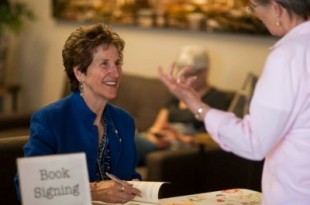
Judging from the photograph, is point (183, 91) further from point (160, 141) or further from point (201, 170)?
point (160, 141)

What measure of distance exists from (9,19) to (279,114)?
544cm

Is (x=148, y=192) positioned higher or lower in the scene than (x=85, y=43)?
lower

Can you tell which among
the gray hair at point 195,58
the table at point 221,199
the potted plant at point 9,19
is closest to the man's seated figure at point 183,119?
the gray hair at point 195,58

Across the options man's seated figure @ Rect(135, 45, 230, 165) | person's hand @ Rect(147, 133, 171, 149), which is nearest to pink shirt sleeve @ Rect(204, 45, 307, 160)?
man's seated figure @ Rect(135, 45, 230, 165)

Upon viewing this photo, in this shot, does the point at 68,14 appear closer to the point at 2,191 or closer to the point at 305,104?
the point at 2,191

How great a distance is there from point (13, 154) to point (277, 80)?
1336mm

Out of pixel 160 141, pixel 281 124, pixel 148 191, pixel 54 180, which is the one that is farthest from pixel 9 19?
pixel 281 124

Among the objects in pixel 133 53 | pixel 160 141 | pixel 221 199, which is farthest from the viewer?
pixel 133 53

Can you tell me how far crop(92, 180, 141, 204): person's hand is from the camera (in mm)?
2303

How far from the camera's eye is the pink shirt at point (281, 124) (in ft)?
6.12

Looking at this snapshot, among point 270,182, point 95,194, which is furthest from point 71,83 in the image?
point 270,182

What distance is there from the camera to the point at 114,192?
2.31 m

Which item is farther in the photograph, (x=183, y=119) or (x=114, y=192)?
(x=183, y=119)

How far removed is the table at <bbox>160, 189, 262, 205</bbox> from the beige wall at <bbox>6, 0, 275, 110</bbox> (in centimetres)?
238
